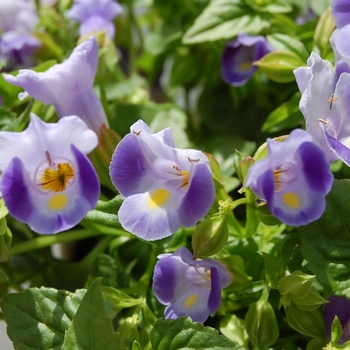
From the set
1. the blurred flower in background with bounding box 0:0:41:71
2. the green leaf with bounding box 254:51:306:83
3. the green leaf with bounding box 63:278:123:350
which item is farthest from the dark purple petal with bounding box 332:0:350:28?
the blurred flower in background with bounding box 0:0:41:71

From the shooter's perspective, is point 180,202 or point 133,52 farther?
point 133,52

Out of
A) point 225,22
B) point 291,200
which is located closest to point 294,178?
point 291,200

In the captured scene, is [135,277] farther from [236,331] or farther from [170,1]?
[170,1]

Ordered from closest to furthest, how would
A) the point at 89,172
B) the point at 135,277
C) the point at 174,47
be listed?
the point at 89,172 < the point at 135,277 < the point at 174,47

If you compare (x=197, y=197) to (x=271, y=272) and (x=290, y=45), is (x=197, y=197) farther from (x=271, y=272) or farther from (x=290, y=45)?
(x=290, y=45)

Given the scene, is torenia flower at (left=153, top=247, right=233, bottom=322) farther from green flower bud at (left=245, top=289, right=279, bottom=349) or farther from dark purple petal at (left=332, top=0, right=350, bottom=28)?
dark purple petal at (left=332, top=0, right=350, bottom=28)

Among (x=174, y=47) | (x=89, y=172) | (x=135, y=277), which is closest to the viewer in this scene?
(x=89, y=172)

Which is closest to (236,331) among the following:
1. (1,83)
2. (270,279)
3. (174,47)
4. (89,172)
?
(270,279)

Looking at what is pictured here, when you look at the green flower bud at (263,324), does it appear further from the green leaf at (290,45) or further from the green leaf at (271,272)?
the green leaf at (290,45)
